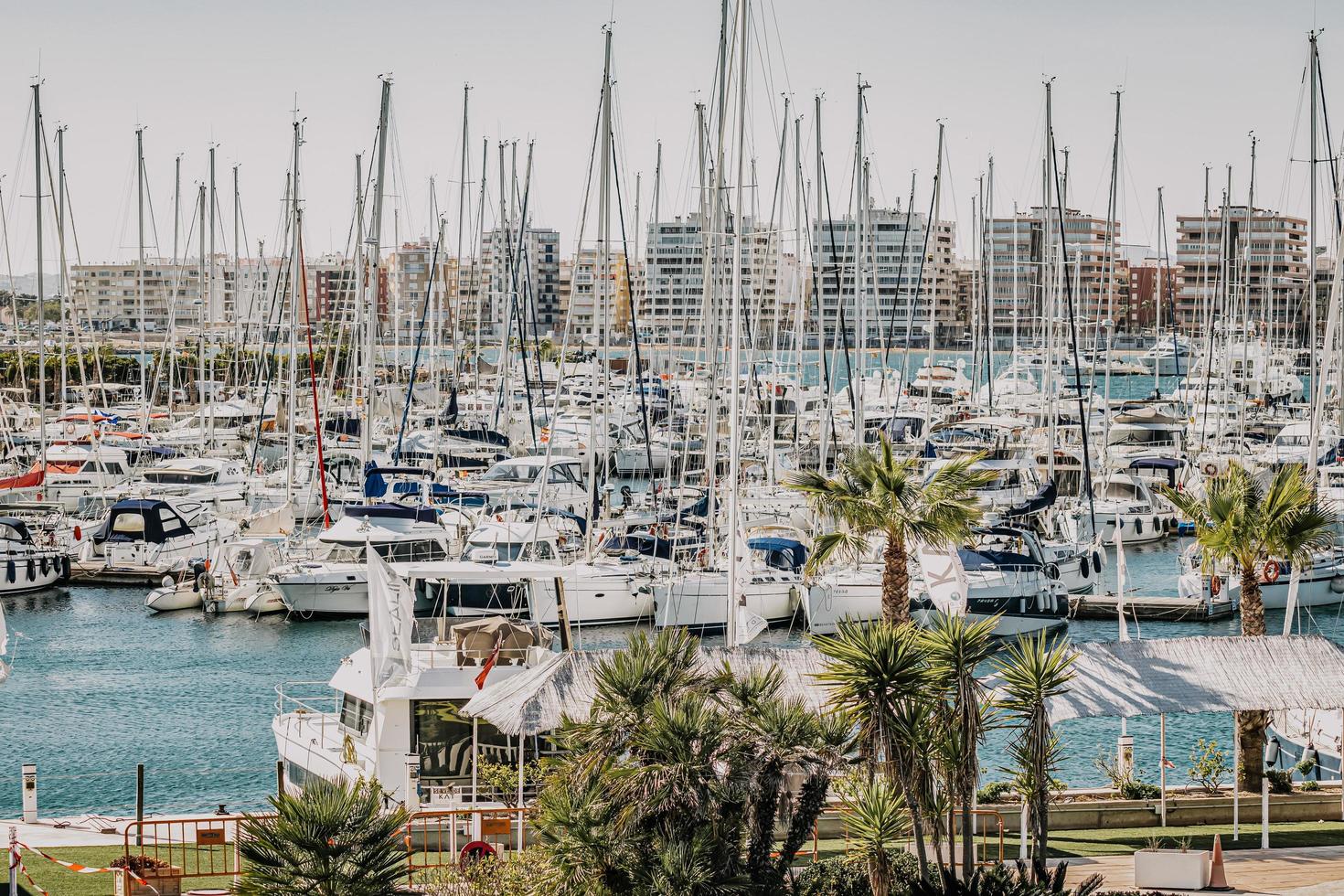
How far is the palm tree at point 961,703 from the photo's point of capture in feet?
60.3

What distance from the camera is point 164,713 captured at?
38.4 metres

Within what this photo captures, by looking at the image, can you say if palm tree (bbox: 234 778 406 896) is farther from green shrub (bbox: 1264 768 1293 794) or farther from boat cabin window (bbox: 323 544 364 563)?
boat cabin window (bbox: 323 544 364 563)

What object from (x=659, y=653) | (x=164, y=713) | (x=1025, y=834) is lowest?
(x=164, y=713)

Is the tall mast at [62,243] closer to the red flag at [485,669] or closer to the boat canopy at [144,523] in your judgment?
the boat canopy at [144,523]

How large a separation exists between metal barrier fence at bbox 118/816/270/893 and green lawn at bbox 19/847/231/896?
0.53 feet

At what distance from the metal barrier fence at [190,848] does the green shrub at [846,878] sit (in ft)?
22.1

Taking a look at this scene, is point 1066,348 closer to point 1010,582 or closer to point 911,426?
point 911,426

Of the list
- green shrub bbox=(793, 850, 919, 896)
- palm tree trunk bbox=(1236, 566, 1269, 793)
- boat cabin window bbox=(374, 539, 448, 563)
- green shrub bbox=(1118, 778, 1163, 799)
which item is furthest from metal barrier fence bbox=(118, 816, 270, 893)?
boat cabin window bbox=(374, 539, 448, 563)

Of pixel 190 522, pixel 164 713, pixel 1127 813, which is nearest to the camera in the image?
pixel 1127 813

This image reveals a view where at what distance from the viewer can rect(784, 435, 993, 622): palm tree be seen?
2500 cm

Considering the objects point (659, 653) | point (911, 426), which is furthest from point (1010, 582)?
point (911, 426)

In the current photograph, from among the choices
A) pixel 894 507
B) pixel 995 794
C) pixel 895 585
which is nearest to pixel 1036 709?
pixel 995 794

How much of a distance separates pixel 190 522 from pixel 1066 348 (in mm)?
43848

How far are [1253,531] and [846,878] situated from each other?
9.93 m
